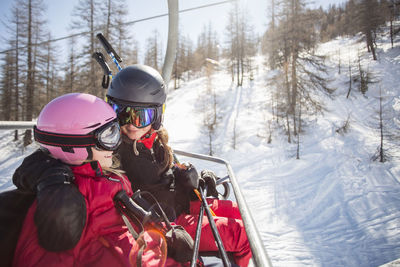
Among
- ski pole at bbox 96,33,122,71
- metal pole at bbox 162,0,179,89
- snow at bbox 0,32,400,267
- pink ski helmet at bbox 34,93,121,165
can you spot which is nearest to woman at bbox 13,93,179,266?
pink ski helmet at bbox 34,93,121,165

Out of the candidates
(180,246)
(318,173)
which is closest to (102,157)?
(180,246)

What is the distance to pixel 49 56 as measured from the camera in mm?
18797

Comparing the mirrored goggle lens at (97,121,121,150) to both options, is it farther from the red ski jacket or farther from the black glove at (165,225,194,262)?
the black glove at (165,225,194,262)

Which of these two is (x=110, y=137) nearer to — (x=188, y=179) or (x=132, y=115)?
(x=132, y=115)

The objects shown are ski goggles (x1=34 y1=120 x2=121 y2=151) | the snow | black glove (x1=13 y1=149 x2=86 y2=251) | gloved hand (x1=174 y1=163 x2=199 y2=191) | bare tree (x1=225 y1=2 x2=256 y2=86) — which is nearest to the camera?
black glove (x1=13 y1=149 x2=86 y2=251)

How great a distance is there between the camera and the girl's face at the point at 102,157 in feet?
4.17

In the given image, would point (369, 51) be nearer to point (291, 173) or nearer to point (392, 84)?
point (392, 84)

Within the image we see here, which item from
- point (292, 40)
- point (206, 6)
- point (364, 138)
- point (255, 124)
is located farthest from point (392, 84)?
point (206, 6)

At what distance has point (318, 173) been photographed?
444 inches

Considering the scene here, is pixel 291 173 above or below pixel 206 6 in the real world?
below

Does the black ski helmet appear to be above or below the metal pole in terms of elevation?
below

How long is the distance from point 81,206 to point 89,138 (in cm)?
45

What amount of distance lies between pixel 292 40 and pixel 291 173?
38.0 ft

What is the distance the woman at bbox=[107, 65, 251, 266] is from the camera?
1993mm
